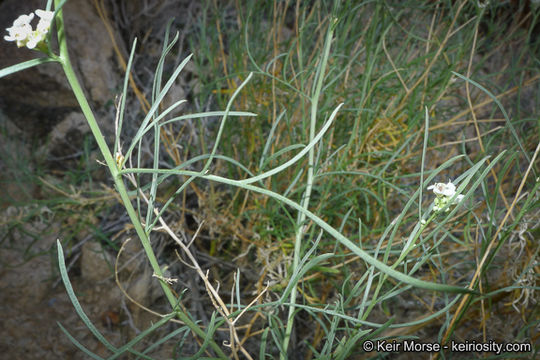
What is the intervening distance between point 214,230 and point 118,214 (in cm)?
26

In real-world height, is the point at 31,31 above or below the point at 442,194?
above

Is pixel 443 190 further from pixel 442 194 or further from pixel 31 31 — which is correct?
pixel 31 31

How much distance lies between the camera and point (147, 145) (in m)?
0.91

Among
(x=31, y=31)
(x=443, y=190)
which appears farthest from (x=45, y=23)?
(x=443, y=190)

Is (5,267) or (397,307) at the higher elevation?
(5,267)

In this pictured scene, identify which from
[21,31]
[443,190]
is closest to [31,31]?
[21,31]

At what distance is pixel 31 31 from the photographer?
30 cm

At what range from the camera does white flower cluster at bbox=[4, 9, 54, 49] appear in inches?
11.1

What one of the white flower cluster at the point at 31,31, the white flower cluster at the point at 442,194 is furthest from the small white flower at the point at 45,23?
the white flower cluster at the point at 442,194

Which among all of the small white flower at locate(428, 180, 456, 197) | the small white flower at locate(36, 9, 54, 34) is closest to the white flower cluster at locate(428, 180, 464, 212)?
the small white flower at locate(428, 180, 456, 197)

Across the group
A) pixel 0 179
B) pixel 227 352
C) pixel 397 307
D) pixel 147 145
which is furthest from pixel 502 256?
pixel 0 179

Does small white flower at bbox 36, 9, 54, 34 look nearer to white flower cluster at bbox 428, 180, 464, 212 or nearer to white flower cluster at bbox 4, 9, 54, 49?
white flower cluster at bbox 4, 9, 54, 49

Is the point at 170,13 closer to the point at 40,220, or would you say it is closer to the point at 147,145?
the point at 147,145

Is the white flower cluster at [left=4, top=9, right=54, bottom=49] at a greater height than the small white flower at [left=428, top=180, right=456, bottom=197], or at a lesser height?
greater
